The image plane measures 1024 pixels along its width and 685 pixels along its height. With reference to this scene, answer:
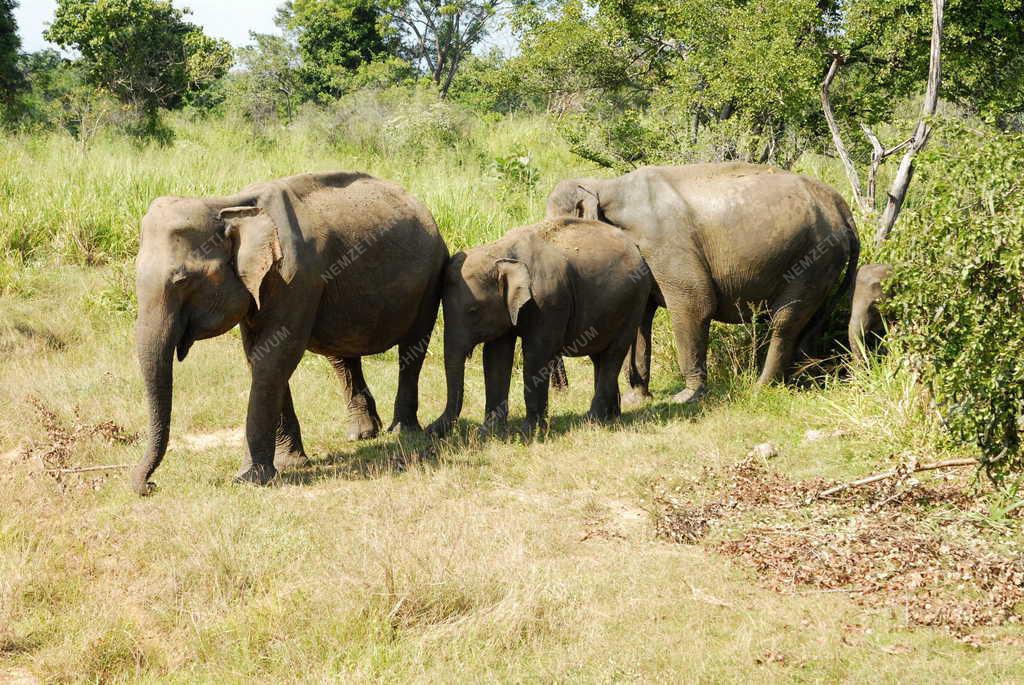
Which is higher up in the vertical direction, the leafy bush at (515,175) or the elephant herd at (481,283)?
the leafy bush at (515,175)

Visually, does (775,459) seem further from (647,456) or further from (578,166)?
(578,166)

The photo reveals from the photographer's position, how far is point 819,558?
243 inches

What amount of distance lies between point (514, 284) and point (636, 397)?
8.76 feet

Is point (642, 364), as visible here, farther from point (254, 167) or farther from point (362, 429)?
point (254, 167)

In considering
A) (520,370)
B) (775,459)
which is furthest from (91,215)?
(775,459)

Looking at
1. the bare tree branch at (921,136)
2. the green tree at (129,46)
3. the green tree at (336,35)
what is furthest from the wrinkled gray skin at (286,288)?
the green tree at (336,35)

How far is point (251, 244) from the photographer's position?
714cm

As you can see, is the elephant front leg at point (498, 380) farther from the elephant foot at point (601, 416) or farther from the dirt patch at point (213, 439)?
the dirt patch at point (213, 439)

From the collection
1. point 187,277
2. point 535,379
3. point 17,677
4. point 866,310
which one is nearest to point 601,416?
point 535,379

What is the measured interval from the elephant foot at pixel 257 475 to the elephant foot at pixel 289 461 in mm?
591

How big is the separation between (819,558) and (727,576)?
1.81ft

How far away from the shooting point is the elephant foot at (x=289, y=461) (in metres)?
8.30

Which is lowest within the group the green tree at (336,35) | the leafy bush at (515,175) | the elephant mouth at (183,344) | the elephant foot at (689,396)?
the elephant foot at (689,396)

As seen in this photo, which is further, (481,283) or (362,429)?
(362,429)
